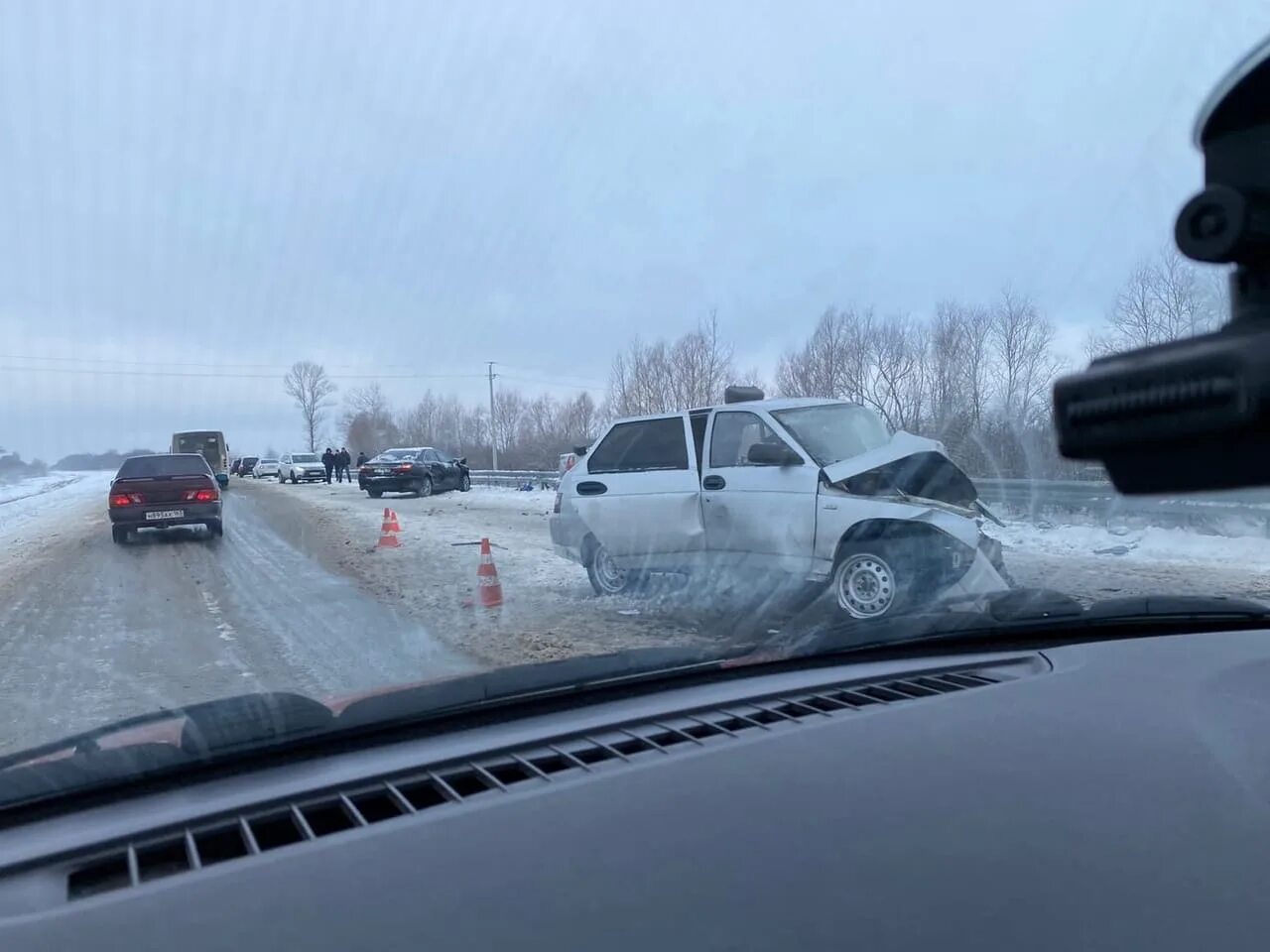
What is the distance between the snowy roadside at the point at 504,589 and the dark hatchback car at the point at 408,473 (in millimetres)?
7491

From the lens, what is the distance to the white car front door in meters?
8.00

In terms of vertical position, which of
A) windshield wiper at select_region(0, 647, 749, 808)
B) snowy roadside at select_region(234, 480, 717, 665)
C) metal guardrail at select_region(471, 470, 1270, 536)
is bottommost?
snowy roadside at select_region(234, 480, 717, 665)

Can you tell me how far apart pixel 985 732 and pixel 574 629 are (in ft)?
16.9

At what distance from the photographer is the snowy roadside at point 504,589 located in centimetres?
743

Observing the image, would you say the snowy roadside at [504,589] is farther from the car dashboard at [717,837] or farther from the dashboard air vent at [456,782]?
the car dashboard at [717,837]

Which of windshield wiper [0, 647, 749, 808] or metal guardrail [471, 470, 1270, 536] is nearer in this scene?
windshield wiper [0, 647, 749, 808]

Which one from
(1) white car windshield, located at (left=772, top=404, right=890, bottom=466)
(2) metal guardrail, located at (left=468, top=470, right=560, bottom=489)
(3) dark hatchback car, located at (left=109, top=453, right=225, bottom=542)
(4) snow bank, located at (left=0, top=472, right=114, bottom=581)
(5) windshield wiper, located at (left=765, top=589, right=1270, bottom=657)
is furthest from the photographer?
(2) metal guardrail, located at (left=468, top=470, right=560, bottom=489)

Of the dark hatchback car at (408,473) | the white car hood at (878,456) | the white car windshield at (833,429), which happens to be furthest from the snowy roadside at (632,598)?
the dark hatchback car at (408,473)

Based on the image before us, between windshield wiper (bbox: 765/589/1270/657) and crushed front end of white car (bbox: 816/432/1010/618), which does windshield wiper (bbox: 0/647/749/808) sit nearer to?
windshield wiper (bbox: 765/589/1270/657)

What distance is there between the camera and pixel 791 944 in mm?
1803

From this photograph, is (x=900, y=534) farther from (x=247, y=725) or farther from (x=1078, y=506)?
(x=247, y=725)

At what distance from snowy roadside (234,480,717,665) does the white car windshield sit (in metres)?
1.77

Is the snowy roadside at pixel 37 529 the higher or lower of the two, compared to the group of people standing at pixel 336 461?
lower

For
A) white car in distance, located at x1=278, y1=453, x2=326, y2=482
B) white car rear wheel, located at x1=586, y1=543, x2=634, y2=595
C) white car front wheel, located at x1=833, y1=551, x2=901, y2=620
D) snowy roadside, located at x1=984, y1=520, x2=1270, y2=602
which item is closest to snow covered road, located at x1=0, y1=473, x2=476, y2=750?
white car rear wheel, located at x1=586, y1=543, x2=634, y2=595
